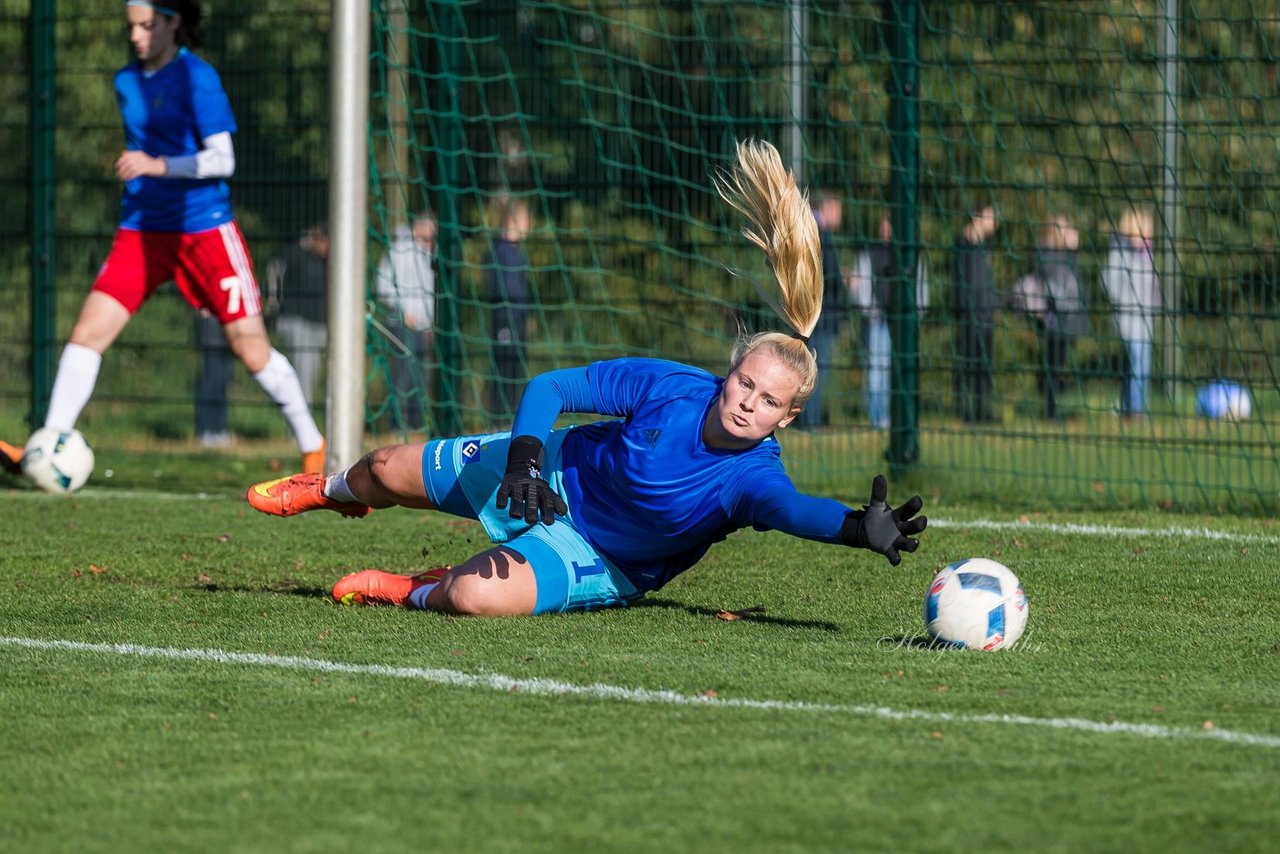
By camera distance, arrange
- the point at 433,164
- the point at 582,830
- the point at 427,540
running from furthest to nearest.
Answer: the point at 433,164, the point at 427,540, the point at 582,830

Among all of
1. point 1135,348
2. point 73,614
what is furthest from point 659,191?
point 73,614

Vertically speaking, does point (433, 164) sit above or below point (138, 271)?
above

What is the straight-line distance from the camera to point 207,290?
9625 mm

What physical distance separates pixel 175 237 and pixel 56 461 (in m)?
1.29

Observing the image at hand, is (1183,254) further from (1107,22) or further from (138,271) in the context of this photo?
(138,271)

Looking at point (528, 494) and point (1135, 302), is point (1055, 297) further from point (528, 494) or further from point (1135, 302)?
point (528, 494)

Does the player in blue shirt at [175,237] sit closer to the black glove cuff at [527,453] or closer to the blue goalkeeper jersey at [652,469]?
the blue goalkeeper jersey at [652,469]

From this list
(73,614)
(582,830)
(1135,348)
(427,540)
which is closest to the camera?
(582,830)

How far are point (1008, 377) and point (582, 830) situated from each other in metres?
7.46

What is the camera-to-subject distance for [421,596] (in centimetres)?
621

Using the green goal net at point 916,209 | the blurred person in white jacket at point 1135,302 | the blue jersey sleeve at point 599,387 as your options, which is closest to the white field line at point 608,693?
the blue jersey sleeve at point 599,387

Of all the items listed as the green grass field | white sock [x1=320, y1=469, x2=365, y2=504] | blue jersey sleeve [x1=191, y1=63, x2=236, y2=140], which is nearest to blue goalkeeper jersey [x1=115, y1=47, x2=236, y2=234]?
blue jersey sleeve [x1=191, y1=63, x2=236, y2=140]

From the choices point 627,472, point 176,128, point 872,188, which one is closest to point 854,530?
point 627,472

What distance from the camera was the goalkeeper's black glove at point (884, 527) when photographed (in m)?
5.17
